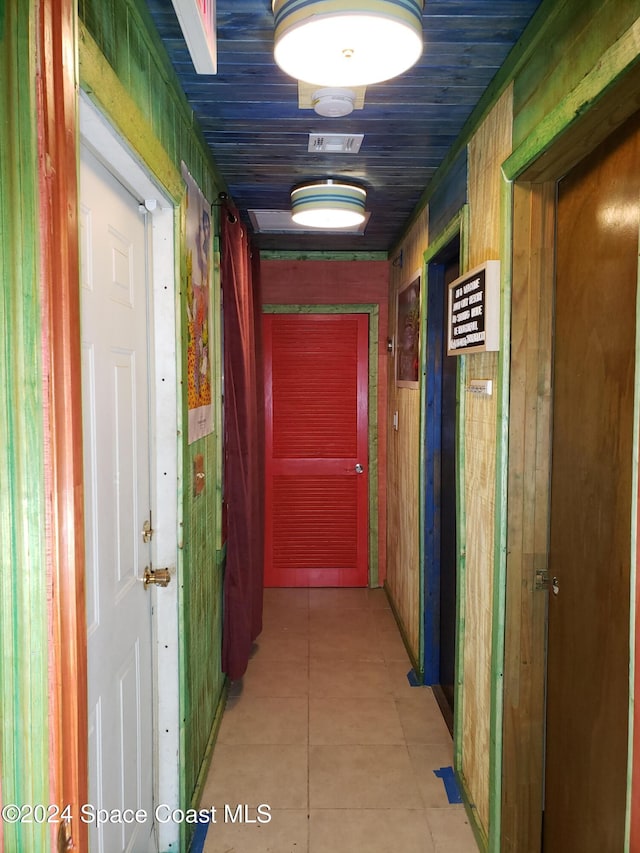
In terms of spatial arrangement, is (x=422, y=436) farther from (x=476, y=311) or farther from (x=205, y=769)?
(x=205, y=769)

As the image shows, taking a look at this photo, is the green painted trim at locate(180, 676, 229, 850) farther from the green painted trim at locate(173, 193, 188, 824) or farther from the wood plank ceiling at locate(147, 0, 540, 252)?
the wood plank ceiling at locate(147, 0, 540, 252)

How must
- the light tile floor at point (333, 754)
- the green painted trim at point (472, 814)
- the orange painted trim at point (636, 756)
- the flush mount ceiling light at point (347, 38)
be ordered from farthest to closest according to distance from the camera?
1. the light tile floor at point (333, 754)
2. the green painted trim at point (472, 814)
3. the flush mount ceiling light at point (347, 38)
4. the orange painted trim at point (636, 756)

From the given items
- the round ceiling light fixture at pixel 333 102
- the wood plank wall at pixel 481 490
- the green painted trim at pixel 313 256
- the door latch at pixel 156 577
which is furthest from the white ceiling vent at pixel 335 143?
the green painted trim at pixel 313 256

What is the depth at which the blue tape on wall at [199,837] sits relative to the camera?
6.39 feet

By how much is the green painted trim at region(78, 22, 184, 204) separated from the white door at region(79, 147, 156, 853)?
99 millimetres

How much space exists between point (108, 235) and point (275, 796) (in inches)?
76.9

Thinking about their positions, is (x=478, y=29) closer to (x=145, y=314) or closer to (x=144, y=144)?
(x=144, y=144)

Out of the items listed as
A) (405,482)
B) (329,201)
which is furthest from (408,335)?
(329,201)

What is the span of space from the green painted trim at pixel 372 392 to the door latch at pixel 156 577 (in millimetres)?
2741

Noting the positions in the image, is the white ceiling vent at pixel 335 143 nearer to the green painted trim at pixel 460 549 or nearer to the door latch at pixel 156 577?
the green painted trim at pixel 460 549

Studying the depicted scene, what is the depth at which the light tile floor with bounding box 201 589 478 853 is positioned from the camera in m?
2.02

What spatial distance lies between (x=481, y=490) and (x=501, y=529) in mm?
256

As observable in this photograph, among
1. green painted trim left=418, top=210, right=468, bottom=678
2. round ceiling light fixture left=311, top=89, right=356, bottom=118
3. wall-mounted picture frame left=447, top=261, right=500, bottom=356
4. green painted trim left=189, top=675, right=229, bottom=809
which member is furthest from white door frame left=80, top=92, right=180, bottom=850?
green painted trim left=418, top=210, right=468, bottom=678

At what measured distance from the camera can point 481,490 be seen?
199 centimetres
